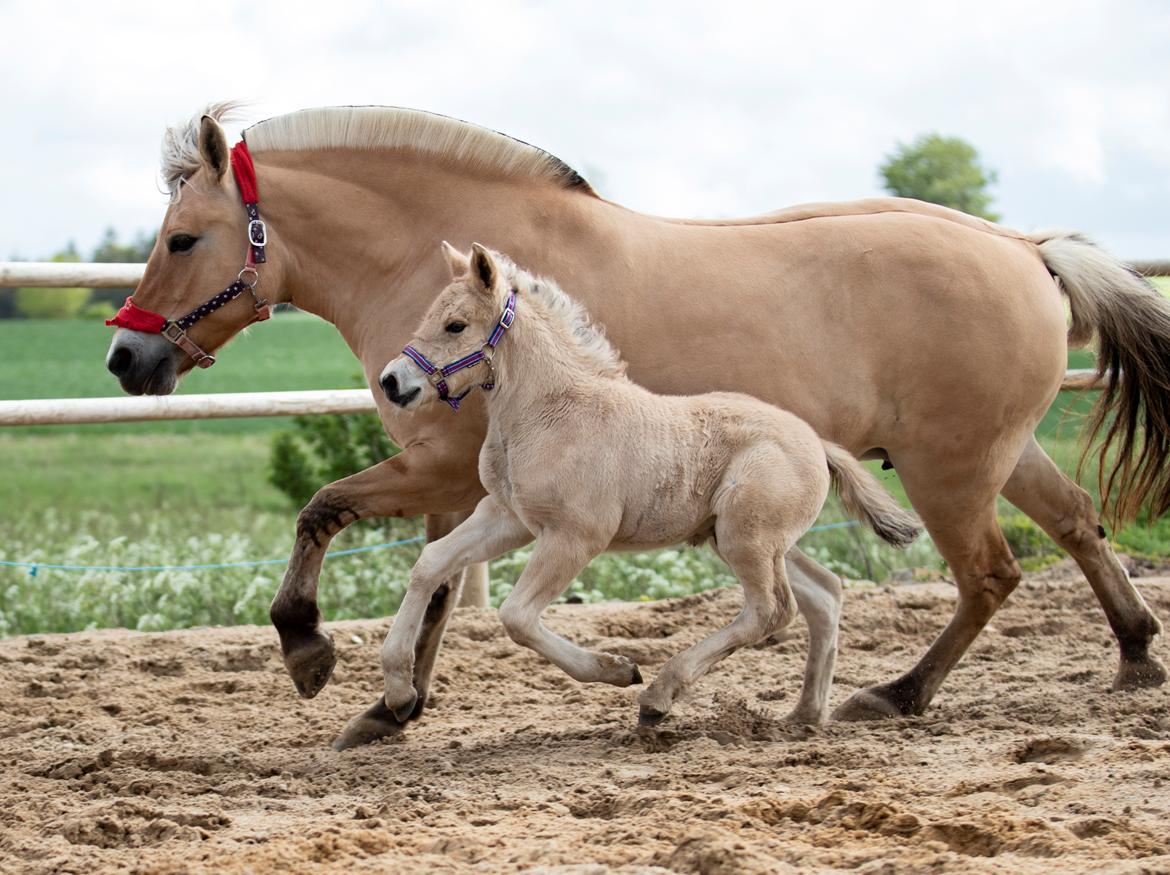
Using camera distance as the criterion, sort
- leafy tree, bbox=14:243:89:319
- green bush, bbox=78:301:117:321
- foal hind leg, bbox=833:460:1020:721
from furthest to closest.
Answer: leafy tree, bbox=14:243:89:319 < green bush, bbox=78:301:117:321 < foal hind leg, bbox=833:460:1020:721

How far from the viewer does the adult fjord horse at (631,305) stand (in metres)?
4.38

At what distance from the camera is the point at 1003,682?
4969mm

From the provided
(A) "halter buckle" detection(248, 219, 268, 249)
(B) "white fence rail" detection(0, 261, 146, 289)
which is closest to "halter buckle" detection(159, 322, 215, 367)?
(A) "halter buckle" detection(248, 219, 268, 249)

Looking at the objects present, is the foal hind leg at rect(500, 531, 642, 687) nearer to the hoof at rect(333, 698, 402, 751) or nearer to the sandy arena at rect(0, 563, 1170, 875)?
the sandy arena at rect(0, 563, 1170, 875)

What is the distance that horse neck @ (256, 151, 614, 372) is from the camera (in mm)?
4457

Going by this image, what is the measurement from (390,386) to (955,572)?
2.19 metres

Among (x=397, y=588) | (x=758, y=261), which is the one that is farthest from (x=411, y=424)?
(x=397, y=588)

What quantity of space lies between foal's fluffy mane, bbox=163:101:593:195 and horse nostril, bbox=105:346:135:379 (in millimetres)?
566

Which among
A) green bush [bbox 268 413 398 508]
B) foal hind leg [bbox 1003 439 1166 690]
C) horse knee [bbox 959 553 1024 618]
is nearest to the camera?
horse knee [bbox 959 553 1024 618]

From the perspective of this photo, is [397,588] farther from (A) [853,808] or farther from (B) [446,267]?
(A) [853,808]

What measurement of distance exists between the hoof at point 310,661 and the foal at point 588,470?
0.71 feet

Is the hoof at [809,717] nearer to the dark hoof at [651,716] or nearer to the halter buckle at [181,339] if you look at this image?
the dark hoof at [651,716]

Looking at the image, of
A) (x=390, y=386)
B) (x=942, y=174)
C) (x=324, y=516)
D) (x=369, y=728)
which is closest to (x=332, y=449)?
(x=369, y=728)

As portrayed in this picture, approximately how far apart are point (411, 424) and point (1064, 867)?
2375 millimetres
